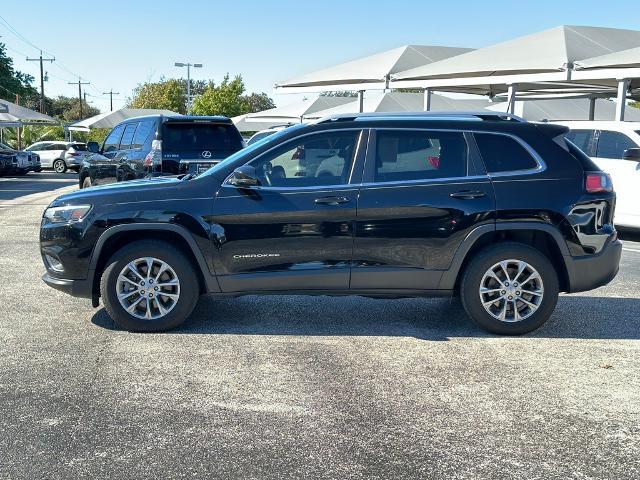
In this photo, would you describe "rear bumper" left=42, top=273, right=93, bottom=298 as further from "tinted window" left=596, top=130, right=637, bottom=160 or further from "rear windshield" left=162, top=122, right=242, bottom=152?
"tinted window" left=596, top=130, right=637, bottom=160

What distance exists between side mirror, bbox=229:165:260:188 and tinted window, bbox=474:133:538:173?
6.13ft

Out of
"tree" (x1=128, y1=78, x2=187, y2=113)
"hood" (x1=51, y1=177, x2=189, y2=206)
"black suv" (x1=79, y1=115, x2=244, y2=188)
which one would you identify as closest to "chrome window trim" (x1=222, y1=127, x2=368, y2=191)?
"hood" (x1=51, y1=177, x2=189, y2=206)

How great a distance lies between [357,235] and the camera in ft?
18.6

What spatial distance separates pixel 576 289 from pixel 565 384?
4.46ft

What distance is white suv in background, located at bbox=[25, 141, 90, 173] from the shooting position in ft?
110

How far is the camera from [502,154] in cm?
584

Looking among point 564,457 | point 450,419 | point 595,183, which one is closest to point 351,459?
point 450,419

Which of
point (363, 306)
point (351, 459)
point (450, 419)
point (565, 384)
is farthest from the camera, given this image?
point (363, 306)

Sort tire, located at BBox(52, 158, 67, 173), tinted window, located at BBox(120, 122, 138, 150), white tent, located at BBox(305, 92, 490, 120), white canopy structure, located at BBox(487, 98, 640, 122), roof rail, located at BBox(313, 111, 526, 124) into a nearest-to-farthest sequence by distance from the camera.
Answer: roof rail, located at BBox(313, 111, 526, 124) → tinted window, located at BBox(120, 122, 138, 150) → white canopy structure, located at BBox(487, 98, 640, 122) → white tent, located at BBox(305, 92, 490, 120) → tire, located at BBox(52, 158, 67, 173)

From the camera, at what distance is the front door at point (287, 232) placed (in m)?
5.67

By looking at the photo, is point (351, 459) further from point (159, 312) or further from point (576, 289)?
point (576, 289)

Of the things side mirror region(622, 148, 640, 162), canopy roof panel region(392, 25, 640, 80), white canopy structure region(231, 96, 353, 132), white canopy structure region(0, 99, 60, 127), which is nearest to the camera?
side mirror region(622, 148, 640, 162)

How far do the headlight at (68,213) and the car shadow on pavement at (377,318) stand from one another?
95cm

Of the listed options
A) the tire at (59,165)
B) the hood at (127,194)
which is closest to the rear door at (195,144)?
the hood at (127,194)
